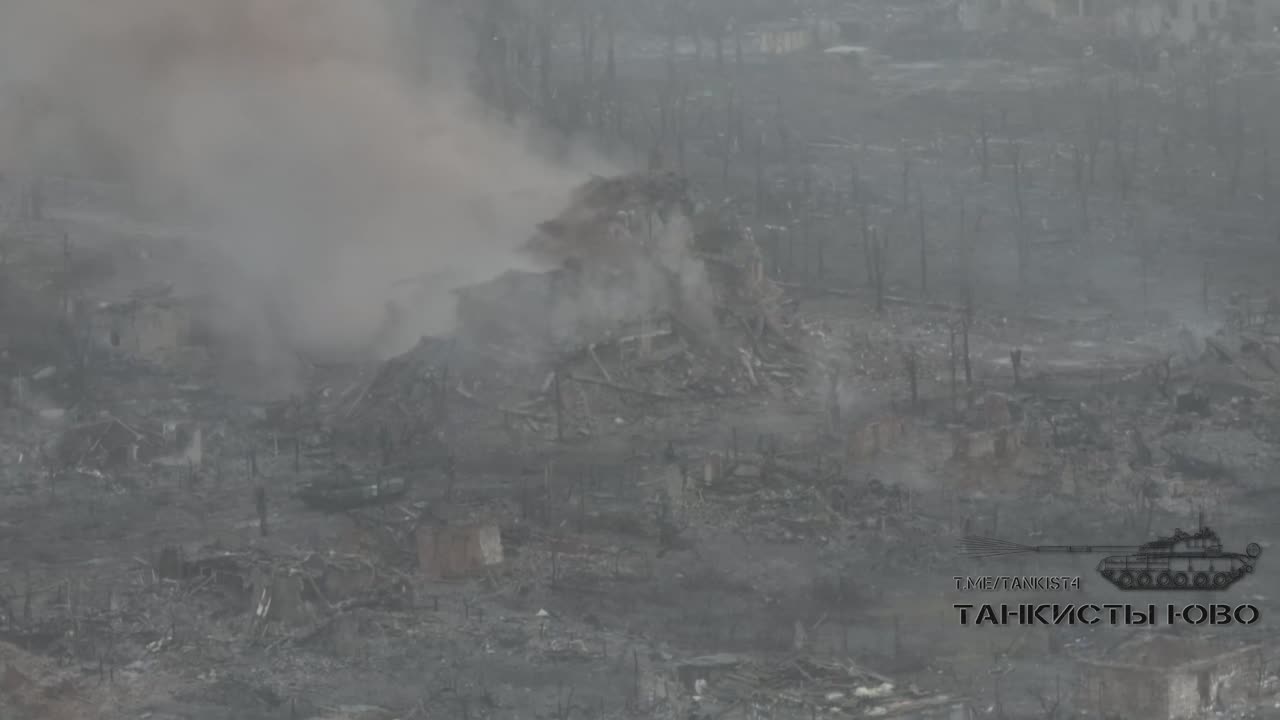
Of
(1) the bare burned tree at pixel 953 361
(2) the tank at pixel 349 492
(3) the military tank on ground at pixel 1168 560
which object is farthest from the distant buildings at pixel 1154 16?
(2) the tank at pixel 349 492

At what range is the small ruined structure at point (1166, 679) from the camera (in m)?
26.9

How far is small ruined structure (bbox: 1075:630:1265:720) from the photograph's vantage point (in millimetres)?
26938

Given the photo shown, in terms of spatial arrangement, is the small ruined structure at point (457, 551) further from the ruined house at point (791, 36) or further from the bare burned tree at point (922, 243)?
the ruined house at point (791, 36)

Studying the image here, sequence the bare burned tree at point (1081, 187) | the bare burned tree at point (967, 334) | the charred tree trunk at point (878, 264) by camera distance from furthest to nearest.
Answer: the bare burned tree at point (1081, 187) → the charred tree trunk at point (878, 264) → the bare burned tree at point (967, 334)

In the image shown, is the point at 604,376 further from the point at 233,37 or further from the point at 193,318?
the point at 233,37

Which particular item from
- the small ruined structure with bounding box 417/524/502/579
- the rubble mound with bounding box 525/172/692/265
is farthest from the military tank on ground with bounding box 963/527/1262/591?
the rubble mound with bounding box 525/172/692/265

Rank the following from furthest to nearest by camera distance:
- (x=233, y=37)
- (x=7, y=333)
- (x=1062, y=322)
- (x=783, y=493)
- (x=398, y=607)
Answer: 1. (x=233, y=37)
2. (x=1062, y=322)
3. (x=7, y=333)
4. (x=783, y=493)
5. (x=398, y=607)

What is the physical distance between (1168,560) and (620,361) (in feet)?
39.2

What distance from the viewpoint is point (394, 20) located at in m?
58.4

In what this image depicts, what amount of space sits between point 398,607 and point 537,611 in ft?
5.43

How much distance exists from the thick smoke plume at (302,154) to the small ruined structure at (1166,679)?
1810 cm

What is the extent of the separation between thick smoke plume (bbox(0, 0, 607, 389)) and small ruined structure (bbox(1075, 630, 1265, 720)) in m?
18.1

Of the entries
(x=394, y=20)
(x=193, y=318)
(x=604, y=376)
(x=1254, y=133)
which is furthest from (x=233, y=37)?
(x=1254, y=133)

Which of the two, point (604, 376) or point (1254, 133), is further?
point (1254, 133)
